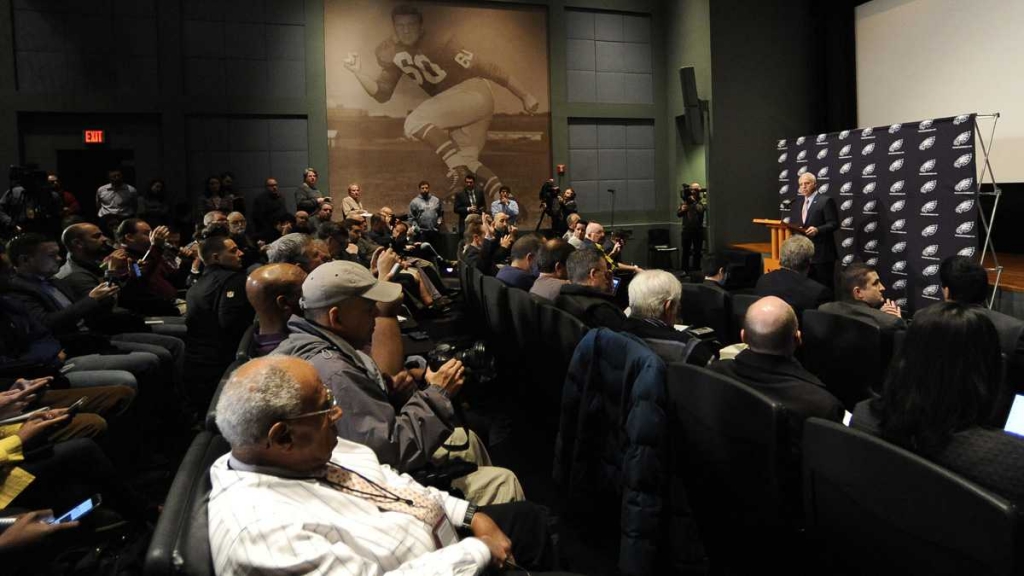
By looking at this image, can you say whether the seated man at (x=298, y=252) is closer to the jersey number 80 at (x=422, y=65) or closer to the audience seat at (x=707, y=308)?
the audience seat at (x=707, y=308)

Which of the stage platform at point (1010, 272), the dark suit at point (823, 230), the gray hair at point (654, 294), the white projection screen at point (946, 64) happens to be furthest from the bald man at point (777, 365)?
the white projection screen at point (946, 64)

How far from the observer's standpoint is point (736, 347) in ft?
10.8

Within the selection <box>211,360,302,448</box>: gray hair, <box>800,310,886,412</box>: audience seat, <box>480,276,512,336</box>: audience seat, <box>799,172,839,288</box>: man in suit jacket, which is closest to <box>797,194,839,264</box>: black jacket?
<box>799,172,839,288</box>: man in suit jacket

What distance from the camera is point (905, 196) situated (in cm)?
753

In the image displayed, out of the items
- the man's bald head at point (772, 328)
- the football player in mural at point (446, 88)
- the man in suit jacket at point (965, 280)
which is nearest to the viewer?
the man's bald head at point (772, 328)

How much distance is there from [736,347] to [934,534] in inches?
73.7

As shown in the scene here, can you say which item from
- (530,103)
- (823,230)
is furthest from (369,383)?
(530,103)

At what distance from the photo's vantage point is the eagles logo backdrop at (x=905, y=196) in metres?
6.80

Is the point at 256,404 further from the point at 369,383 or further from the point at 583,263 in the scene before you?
the point at 583,263

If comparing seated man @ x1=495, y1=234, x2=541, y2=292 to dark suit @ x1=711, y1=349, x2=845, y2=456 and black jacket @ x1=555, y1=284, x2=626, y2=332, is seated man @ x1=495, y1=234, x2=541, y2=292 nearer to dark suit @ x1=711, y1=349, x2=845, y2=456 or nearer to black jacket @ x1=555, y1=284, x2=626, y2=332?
black jacket @ x1=555, y1=284, x2=626, y2=332

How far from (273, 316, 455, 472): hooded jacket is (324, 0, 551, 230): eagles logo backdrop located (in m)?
9.35

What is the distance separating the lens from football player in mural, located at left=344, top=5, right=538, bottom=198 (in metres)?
11.3

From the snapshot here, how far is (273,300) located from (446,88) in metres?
9.45

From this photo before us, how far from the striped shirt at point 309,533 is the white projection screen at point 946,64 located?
8.34 meters
